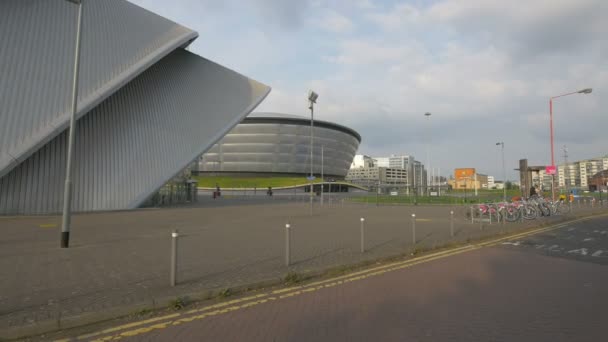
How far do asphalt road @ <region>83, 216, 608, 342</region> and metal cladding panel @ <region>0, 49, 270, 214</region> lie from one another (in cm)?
2138

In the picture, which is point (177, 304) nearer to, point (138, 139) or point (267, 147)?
point (138, 139)

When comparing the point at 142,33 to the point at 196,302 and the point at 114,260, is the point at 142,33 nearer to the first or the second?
the point at 114,260

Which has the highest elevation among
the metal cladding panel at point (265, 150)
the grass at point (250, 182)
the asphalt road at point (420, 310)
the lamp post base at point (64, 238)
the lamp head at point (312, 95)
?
the metal cladding panel at point (265, 150)

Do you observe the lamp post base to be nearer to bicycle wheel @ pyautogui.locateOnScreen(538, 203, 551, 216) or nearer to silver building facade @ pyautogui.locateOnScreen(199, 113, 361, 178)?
bicycle wheel @ pyautogui.locateOnScreen(538, 203, 551, 216)

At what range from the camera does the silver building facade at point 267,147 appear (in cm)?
9994

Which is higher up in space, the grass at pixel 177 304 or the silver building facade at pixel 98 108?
the silver building facade at pixel 98 108

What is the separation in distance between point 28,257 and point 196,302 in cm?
577

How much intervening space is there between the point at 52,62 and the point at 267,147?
78.1 metres

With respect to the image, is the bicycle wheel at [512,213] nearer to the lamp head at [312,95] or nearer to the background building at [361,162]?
the lamp head at [312,95]

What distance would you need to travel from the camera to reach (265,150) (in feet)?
330

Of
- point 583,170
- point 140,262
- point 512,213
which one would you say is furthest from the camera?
point 583,170

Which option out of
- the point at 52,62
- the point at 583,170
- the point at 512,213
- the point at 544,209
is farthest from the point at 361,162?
the point at 52,62

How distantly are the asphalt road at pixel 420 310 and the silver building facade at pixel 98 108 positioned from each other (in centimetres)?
2018

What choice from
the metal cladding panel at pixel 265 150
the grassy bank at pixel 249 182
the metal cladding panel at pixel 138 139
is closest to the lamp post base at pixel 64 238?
the metal cladding panel at pixel 138 139
